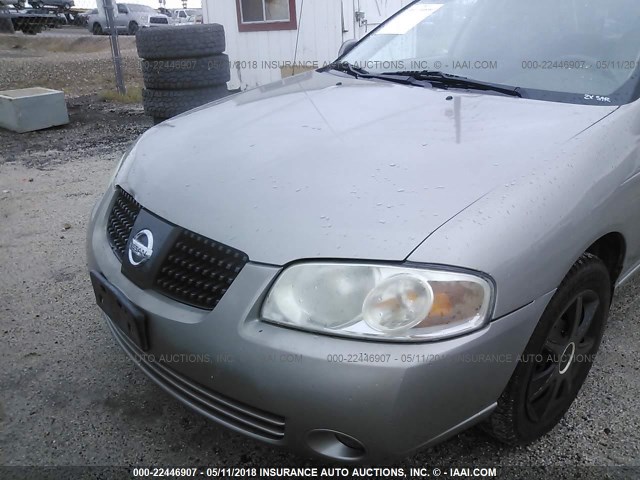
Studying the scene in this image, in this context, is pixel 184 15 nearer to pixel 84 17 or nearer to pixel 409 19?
pixel 84 17

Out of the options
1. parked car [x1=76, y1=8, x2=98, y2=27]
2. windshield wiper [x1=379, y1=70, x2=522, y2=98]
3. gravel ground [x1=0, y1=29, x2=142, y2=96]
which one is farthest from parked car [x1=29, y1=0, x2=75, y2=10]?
windshield wiper [x1=379, y1=70, x2=522, y2=98]

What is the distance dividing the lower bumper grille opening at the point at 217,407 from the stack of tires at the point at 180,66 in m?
4.11

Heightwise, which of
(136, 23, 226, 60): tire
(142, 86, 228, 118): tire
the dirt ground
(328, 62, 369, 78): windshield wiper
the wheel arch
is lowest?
the dirt ground

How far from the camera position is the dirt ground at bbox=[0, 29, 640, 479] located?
6.46 ft

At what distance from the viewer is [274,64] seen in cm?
862

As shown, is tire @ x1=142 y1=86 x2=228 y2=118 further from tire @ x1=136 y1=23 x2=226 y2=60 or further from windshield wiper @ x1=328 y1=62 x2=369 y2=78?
windshield wiper @ x1=328 y1=62 x2=369 y2=78

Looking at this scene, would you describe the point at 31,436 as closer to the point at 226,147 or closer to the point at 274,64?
the point at 226,147

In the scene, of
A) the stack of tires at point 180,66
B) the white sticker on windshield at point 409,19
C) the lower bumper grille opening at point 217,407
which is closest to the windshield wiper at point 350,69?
the white sticker on windshield at point 409,19

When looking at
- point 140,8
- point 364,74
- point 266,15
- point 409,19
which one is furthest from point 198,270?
point 140,8

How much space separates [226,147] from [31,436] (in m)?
1.32

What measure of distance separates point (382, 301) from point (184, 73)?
4.72 meters

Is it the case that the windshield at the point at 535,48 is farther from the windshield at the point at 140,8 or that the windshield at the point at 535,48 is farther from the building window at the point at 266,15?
the windshield at the point at 140,8

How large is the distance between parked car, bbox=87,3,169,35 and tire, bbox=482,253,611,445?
2831 cm

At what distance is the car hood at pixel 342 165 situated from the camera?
1.55 meters
